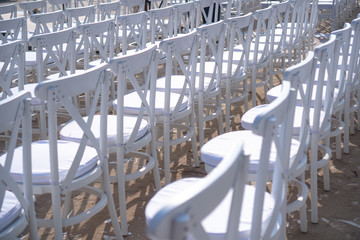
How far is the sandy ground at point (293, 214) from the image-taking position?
3.25 m

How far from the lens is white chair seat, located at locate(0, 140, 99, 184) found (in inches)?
104

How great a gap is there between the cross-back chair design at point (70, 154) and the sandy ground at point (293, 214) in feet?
1.03

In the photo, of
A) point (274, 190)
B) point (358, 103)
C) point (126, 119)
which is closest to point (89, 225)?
point (126, 119)

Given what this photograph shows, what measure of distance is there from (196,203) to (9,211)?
139 centimetres

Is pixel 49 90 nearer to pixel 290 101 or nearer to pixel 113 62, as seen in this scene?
pixel 113 62

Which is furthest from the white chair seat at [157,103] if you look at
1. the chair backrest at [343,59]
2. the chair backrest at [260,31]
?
the chair backrest at [260,31]

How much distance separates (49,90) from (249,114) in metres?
1.58

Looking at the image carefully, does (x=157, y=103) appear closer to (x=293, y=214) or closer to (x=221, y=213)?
(x=293, y=214)

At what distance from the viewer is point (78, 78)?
100 inches

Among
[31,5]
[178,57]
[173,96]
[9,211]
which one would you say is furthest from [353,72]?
[31,5]

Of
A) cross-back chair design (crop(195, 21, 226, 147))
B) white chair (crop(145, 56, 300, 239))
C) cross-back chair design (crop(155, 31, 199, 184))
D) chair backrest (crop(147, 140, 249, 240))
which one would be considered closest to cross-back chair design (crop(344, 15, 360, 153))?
cross-back chair design (crop(195, 21, 226, 147))

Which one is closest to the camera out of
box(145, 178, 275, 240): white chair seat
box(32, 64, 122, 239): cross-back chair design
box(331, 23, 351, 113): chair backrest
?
box(145, 178, 275, 240): white chair seat

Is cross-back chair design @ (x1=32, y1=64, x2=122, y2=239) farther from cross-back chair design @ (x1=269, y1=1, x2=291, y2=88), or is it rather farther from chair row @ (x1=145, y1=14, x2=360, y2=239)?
cross-back chair design @ (x1=269, y1=1, x2=291, y2=88)

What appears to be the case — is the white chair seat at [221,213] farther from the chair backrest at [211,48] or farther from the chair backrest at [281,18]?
the chair backrest at [281,18]
